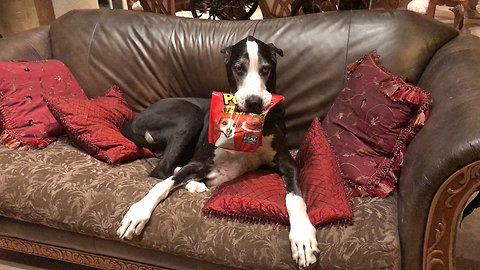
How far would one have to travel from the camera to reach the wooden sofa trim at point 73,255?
159 cm

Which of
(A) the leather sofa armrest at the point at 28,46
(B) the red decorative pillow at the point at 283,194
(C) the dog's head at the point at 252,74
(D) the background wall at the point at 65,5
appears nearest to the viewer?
(B) the red decorative pillow at the point at 283,194

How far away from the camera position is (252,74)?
1583mm

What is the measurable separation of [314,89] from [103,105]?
1.16 metres

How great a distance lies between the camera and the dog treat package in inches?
61.7

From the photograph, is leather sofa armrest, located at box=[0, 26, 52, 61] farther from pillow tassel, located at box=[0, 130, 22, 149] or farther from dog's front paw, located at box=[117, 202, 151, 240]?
dog's front paw, located at box=[117, 202, 151, 240]

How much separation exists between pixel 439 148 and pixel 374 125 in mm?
399

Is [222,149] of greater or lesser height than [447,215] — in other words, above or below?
below

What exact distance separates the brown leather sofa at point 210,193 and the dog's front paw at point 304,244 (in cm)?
4

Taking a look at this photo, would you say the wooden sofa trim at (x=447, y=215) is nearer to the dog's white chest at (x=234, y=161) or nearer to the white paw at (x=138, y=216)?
the dog's white chest at (x=234, y=161)

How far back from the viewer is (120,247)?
5.03 feet

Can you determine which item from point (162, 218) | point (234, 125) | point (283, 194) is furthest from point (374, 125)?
point (162, 218)

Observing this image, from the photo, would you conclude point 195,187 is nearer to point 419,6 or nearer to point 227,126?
point 227,126

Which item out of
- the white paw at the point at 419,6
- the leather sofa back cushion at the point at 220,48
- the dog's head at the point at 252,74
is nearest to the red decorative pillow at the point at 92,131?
the leather sofa back cushion at the point at 220,48

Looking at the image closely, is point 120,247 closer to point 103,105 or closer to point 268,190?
point 268,190
